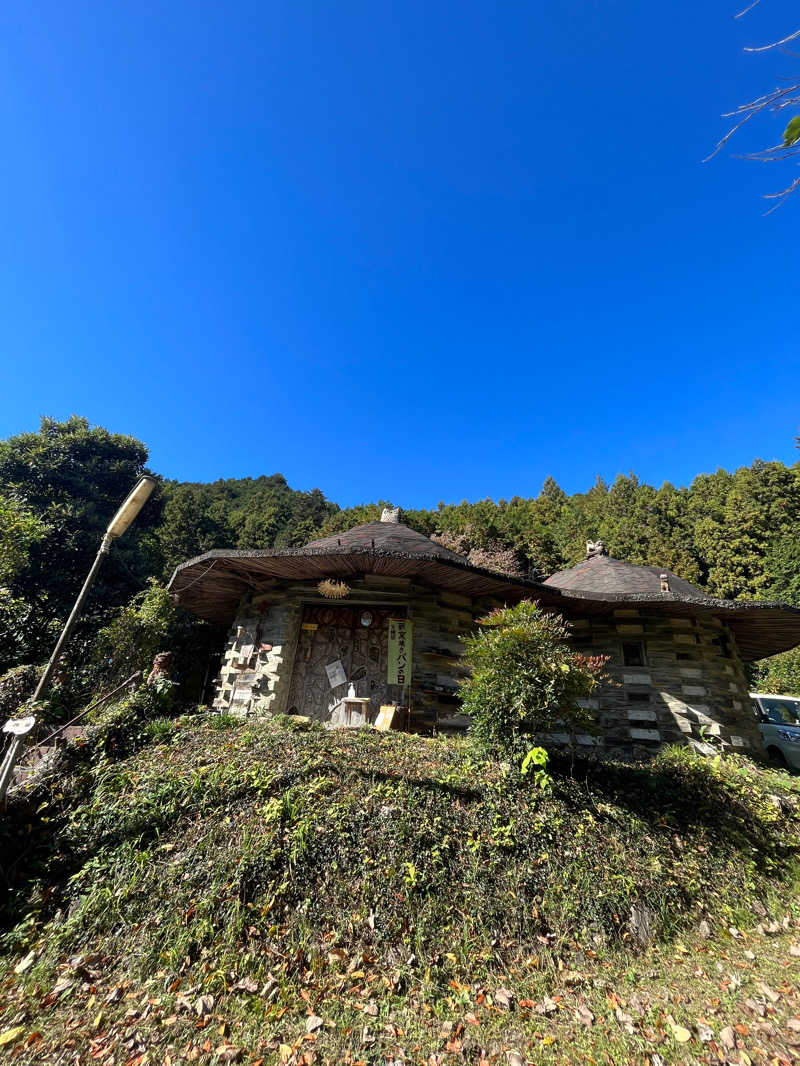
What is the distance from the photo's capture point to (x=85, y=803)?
4.52 m

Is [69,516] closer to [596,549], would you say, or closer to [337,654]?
[337,654]

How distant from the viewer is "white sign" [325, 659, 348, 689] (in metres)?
8.48

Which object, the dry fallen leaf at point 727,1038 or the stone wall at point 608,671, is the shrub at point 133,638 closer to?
the stone wall at point 608,671

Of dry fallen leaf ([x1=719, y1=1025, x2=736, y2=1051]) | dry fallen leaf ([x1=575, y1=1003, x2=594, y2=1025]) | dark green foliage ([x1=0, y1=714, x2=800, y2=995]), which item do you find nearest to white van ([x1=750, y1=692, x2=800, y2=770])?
dark green foliage ([x1=0, y1=714, x2=800, y2=995])

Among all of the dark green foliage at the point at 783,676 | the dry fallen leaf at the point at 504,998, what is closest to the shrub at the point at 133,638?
the dry fallen leaf at the point at 504,998

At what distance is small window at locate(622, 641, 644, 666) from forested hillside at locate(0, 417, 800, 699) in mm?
12949

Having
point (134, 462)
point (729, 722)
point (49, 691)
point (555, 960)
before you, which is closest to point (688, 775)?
point (729, 722)

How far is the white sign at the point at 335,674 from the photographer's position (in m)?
8.48

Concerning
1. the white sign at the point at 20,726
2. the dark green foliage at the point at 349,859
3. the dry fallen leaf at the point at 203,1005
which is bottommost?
the dry fallen leaf at the point at 203,1005

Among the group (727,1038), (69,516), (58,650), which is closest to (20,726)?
(58,650)

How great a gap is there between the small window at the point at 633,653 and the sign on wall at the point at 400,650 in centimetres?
443

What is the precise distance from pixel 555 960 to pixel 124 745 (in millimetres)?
5015

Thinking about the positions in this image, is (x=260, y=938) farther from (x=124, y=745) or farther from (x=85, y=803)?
(x=124, y=745)

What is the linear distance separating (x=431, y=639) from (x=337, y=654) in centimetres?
193
